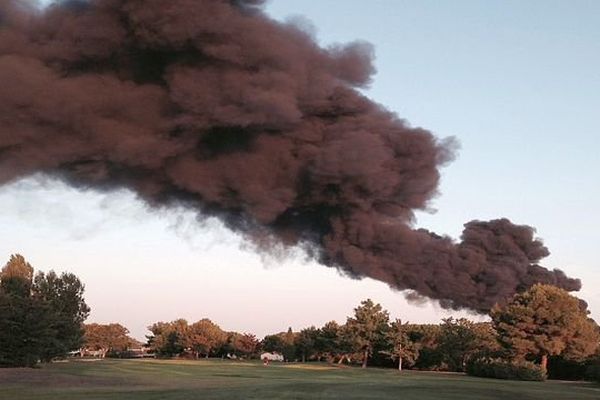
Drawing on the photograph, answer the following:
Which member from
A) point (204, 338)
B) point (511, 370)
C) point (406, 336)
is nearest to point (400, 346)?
point (406, 336)

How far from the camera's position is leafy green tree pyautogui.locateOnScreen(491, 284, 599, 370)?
61875mm

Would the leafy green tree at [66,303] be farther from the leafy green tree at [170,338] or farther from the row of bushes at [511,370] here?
the leafy green tree at [170,338]

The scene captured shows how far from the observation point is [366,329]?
3952 inches

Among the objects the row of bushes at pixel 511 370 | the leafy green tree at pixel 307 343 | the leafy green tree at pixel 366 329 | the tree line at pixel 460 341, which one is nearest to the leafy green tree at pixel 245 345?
the tree line at pixel 460 341

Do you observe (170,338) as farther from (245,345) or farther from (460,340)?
(460,340)

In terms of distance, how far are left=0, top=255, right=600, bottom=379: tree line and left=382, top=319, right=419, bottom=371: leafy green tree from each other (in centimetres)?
12

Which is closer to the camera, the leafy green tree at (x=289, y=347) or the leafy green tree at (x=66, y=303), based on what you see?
the leafy green tree at (x=66, y=303)

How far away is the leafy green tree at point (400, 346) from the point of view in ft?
295

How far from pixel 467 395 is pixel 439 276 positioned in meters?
21.7

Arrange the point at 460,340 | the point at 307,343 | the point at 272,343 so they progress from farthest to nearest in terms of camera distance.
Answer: the point at 272,343 → the point at 307,343 → the point at 460,340

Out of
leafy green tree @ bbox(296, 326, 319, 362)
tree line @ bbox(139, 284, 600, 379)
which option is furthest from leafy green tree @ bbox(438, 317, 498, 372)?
leafy green tree @ bbox(296, 326, 319, 362)

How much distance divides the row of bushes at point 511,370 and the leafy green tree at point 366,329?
2956cm

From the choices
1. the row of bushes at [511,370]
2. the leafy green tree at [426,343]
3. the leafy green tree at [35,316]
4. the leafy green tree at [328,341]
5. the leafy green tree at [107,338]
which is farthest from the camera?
the leafy green tree at [107,338]

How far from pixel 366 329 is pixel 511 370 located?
38.7 m
